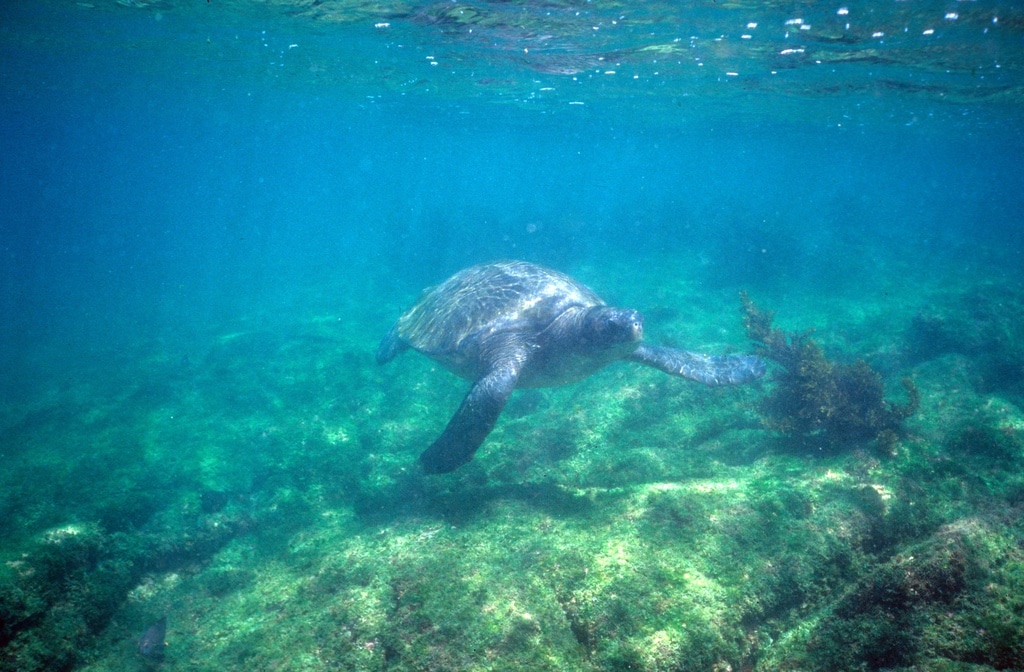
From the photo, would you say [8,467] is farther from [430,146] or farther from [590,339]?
[430,146]

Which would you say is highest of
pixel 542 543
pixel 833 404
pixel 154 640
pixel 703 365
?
pixel 542 543

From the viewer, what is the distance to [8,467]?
9484 mm

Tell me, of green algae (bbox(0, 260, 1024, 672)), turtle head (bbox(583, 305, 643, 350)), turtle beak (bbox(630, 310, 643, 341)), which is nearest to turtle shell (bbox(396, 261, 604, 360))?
turtle head (bbox(583, 305, 643, 350))

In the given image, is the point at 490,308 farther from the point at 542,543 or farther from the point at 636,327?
the point at 542,543

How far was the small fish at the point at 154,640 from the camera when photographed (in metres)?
5.70

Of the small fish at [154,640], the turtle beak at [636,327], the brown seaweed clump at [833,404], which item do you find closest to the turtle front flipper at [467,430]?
the turtle beak at [636,327]

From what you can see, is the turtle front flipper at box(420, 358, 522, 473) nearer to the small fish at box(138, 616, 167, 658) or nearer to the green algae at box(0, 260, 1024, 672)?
the green algae at box(0, 260, 1024, 672)

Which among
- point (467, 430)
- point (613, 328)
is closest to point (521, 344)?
point (613, 328)

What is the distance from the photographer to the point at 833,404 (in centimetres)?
859

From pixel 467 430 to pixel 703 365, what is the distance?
5.95 meters

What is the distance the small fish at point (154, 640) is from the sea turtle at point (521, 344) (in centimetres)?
391

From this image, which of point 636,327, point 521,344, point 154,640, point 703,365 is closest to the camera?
point 154,640

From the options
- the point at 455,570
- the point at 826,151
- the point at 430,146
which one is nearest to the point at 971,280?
the point at 455,570

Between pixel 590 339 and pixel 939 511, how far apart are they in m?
5.45
